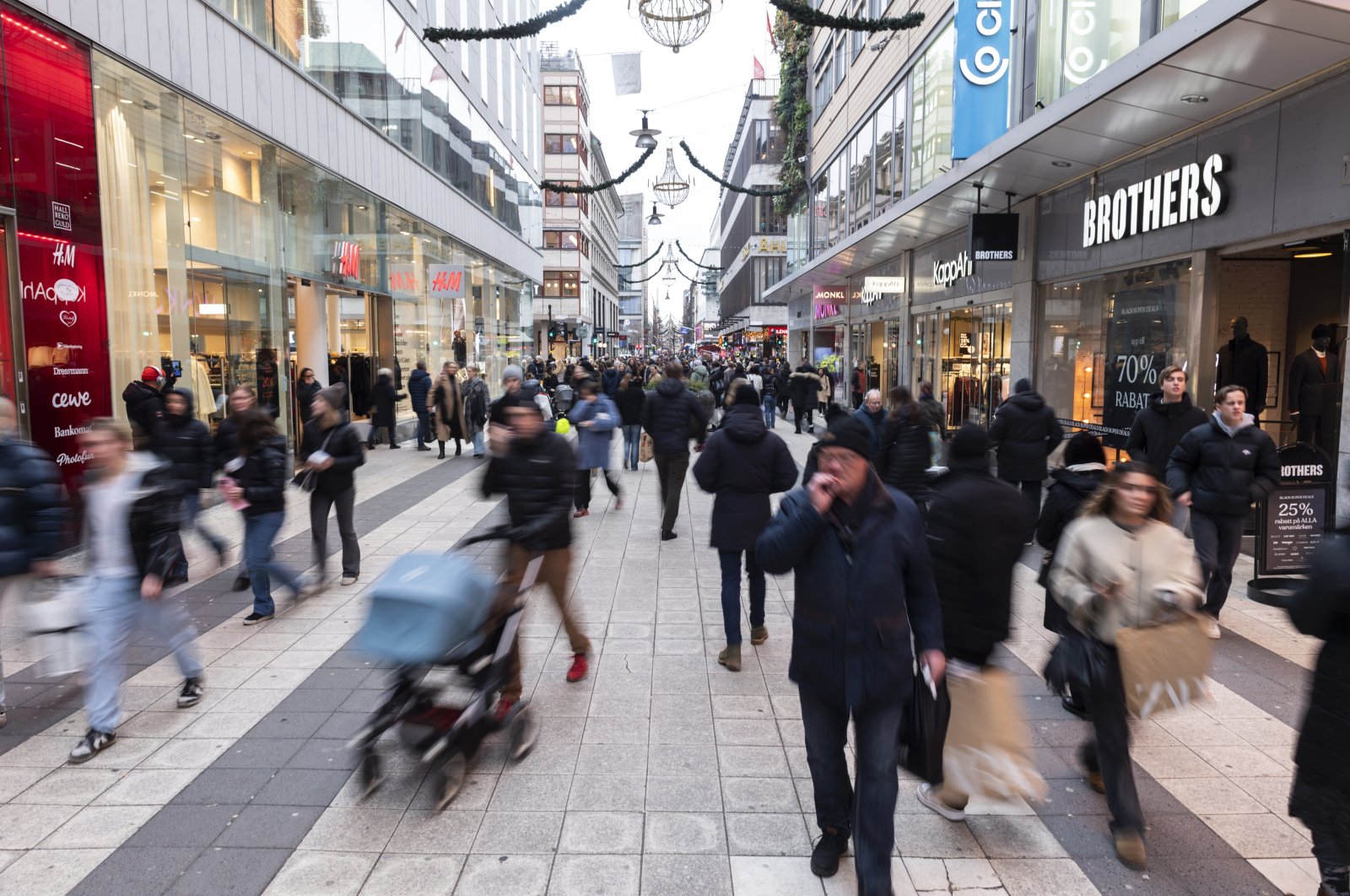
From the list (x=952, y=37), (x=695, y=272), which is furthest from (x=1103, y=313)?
(x=695, y=272)

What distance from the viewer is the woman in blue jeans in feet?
22.2

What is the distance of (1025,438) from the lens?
8.79 metres

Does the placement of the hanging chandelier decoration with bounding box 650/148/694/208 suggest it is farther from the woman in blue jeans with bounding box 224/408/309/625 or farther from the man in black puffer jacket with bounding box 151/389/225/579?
the woman in blue jeans with bounding box 224/408/309/625

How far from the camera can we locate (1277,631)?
6.70 meters

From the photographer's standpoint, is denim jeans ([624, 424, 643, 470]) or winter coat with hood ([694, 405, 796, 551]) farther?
denim jeans ([624, 424, 643, 470])

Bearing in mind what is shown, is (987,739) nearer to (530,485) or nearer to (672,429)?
(530,485)

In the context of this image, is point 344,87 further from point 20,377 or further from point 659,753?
point 659,753

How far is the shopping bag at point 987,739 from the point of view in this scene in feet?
12.2

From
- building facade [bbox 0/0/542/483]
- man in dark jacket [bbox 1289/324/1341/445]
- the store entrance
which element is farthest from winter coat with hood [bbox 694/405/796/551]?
building facade [bbox 0/0/542/483]

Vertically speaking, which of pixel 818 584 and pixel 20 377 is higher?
pixel 20 377

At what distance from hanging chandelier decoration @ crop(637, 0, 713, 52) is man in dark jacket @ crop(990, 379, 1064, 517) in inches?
205

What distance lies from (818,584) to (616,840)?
62.2 inches

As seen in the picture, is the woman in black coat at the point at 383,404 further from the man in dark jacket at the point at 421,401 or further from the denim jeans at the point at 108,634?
the denim jeans at the point at 108,634

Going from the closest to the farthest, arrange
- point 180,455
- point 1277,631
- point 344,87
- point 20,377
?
1. point 1277,631
2. point 180,455
3. point 20,377
4. point 344,87
